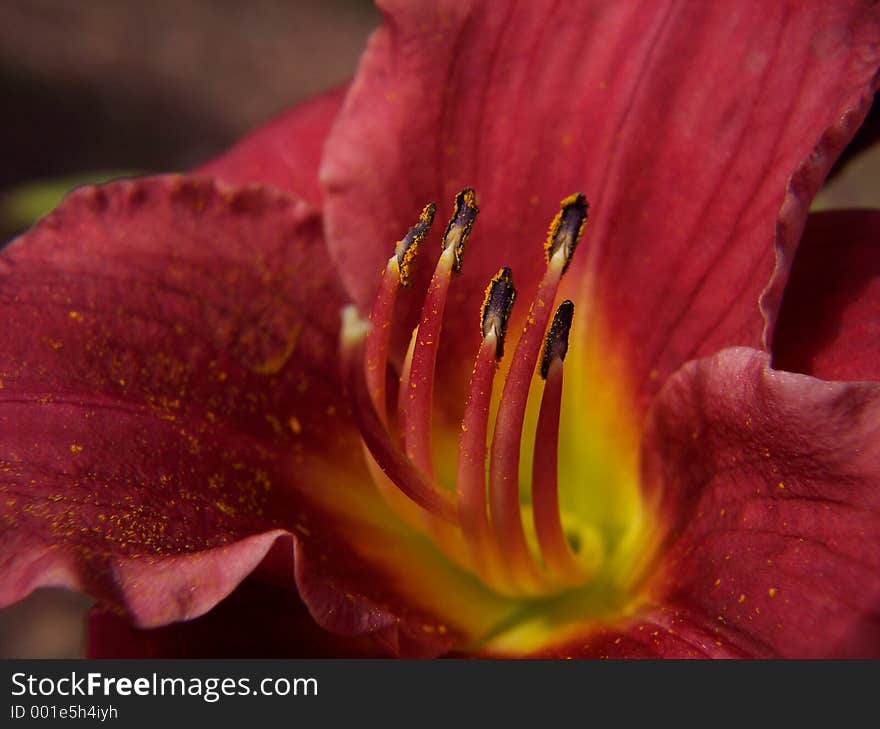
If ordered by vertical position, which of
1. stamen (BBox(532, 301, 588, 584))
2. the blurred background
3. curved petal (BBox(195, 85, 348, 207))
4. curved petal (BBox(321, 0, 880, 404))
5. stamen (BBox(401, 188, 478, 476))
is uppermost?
the blurred background

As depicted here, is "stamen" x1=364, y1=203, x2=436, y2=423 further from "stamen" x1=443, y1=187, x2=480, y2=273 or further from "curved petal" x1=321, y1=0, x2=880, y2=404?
"curved petal" x1=321, y1=0, x2=880, y2=404

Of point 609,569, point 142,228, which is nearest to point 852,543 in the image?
point 609,569

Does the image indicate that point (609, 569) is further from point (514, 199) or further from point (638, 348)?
point (514, 199)

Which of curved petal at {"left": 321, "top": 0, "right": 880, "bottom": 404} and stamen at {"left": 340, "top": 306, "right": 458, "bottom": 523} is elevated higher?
curved petal at {"left": 321, "top": 0, "right": 880, "bottom": 404}

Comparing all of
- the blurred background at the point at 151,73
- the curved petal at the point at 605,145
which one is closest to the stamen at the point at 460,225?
the curved petal at the point at 605,145

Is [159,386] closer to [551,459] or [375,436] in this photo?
[375,436]

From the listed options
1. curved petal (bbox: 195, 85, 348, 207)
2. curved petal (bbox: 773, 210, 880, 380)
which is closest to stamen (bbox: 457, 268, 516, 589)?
curved petal (bbox: 773, 210, 880, 380)

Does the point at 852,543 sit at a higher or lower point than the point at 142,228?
lower
